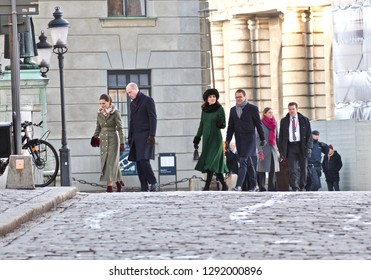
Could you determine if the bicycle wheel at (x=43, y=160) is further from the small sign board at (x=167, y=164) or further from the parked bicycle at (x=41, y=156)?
the small sign board at (x=167, y=164)

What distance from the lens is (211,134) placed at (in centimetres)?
2522

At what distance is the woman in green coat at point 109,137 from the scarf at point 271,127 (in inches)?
114

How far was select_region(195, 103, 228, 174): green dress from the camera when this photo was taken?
25062 millimetres

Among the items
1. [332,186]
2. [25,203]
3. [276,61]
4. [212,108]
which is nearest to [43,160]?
[212,108]

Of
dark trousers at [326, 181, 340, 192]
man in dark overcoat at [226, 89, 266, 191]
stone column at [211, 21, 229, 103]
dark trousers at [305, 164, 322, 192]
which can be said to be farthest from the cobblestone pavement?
stone column at [211, 21, 229, 103]

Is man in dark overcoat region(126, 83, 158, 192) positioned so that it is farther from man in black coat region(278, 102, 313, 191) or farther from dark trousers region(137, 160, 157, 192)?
man in black coat region(278, 102, 313, 191)

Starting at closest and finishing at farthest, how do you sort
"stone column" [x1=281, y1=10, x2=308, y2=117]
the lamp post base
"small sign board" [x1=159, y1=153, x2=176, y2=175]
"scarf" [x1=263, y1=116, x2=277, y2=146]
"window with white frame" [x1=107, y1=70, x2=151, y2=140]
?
"scarf" [x1=263, y1=116, x2=277, y2=146] → the lamp post base → "small sign board" [x1=159, y1=153, x2=176, y2=175] → "window with white frame" [x1=107, y1=70, x2=151, y2=140] → "stone column" [x1=281, y1=10, x2=308, y2=117]

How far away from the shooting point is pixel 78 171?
41281 millimetres

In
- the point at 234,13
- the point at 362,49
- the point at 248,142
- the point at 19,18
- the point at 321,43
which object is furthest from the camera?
the point at 234,13

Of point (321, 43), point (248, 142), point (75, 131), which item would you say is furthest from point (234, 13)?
point (248, 142)

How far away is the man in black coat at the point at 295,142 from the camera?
88.8 feet

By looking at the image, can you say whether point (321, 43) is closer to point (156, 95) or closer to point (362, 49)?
point (362, 49)

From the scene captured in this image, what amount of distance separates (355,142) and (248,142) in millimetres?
14544

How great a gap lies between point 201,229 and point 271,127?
12938 mm
